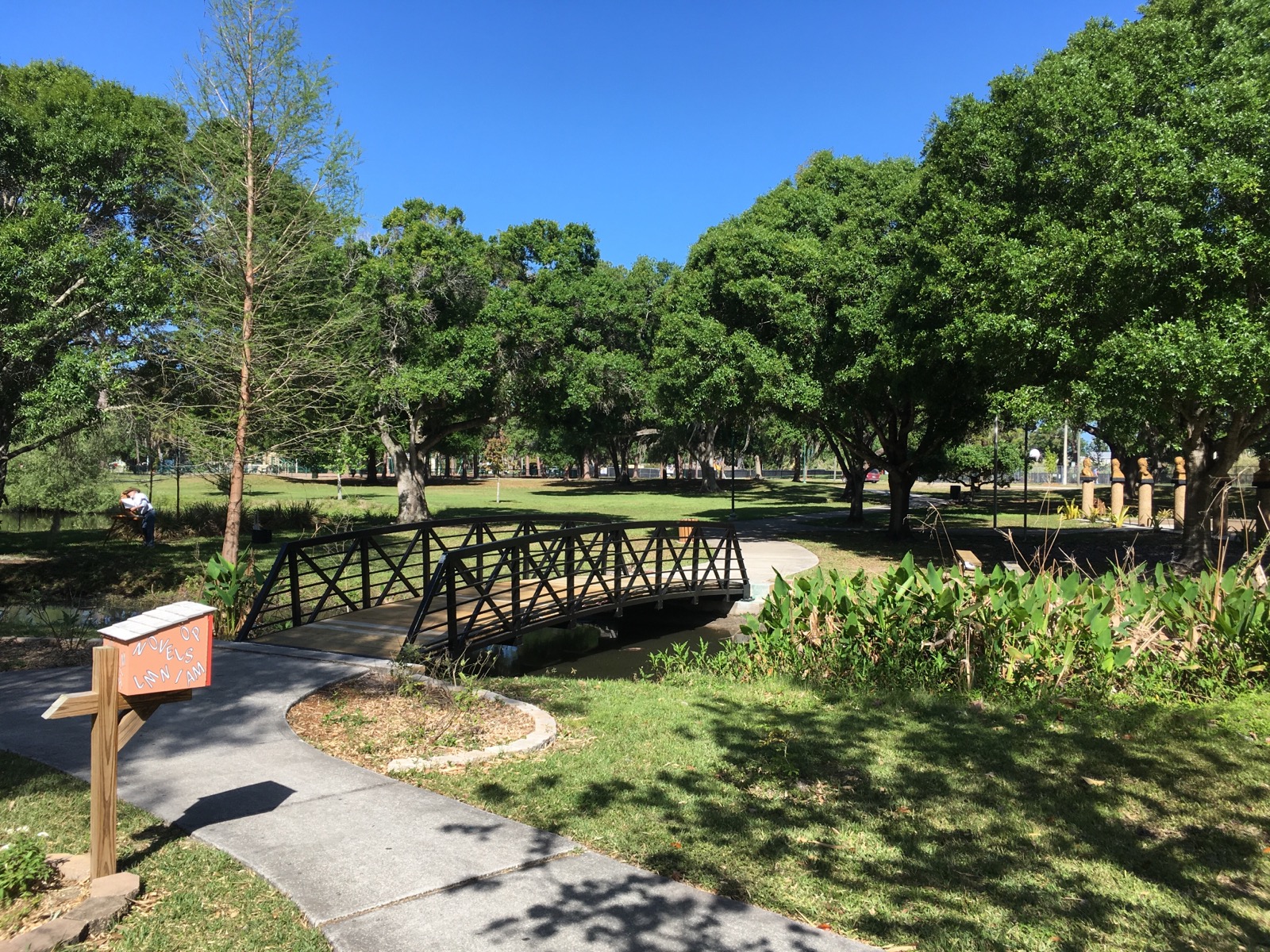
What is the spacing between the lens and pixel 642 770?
5.70 m

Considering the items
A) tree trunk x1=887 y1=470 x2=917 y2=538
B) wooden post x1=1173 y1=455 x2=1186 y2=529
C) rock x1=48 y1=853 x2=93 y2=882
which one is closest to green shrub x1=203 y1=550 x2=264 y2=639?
rock x1=48 y1=853 x2=93 y2=882

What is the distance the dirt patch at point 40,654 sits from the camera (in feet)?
28.0

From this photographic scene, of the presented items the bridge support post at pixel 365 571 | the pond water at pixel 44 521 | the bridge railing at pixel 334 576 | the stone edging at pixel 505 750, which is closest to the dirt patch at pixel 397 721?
Answer: the stone edging at pixel 505 750

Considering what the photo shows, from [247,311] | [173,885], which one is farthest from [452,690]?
[247,311]

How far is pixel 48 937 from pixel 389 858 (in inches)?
54.9

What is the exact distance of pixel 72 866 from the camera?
3.97 meters

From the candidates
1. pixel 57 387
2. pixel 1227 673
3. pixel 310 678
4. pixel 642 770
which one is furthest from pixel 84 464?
pixel 1227 673

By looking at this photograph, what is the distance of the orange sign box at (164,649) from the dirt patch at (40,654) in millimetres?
5426

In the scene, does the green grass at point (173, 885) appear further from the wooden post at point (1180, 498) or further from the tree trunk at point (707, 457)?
the tree trunk at point (707, 457)

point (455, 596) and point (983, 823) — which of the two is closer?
point (983, 823)

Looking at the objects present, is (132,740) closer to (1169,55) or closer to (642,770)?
(642,770)

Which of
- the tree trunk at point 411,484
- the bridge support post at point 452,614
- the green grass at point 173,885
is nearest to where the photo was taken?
the green grass at point 173,885

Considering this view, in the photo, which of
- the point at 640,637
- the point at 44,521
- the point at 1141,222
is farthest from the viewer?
the point at 44,521

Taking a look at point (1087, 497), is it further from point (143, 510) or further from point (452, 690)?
point (143, 510)
